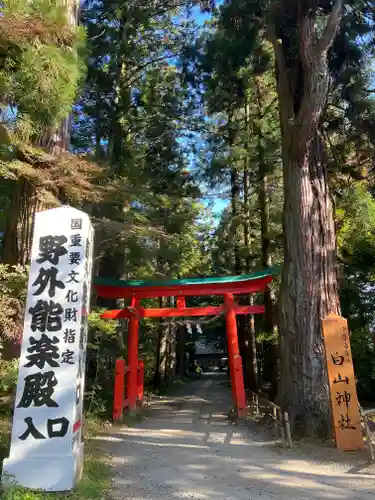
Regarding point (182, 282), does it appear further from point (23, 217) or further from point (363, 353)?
point (23, 217)

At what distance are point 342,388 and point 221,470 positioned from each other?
224 centimetres

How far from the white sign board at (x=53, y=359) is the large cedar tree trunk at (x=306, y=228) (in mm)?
4258

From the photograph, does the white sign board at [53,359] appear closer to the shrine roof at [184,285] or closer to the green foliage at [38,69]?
the green foliage at [38,69]


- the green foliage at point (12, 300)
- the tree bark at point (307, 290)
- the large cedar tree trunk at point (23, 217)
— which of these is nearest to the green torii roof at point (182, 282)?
the tree bark at point (307, 290)

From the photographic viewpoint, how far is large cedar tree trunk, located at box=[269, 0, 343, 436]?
7.44 meters

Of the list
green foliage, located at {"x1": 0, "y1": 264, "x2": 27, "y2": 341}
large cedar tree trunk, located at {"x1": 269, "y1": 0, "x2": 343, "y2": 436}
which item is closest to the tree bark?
large cedar tree trunk, located at {"x1": 269, "y1": 0, "x2": 343, "y2": 436}

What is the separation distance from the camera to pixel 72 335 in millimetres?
4594

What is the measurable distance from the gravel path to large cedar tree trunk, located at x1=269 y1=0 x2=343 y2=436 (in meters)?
1.12

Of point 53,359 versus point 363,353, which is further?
point 363,353

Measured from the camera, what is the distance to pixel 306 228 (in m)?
8.20

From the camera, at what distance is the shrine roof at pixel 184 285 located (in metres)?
10.9

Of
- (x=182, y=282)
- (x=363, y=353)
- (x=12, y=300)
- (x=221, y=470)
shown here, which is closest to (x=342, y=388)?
(x=221, y=470)

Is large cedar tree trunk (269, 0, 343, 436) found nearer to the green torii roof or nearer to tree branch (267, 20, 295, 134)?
tree branch (267, 20, 295, 134)

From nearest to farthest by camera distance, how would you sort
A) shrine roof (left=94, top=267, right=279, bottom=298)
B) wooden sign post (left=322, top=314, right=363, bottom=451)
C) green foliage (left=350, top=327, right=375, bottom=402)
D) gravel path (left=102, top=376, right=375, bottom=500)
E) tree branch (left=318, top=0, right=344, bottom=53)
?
gravel path (left=102, top=376, right=375, bottom=500) → wooden sign post (left=322, top=314, right=363, bottom=451) → tree branch (left=318, top=0, right=344, bottom=53) → shrine roof (left=94, top=267, right=279, bottom=298) → green foliage (left=350, top=327, right=375, bottom=402)
